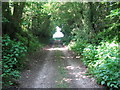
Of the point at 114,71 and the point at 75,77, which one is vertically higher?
the point at 114,71

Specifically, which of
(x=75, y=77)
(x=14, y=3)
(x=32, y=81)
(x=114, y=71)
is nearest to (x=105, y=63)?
(x=114, y=71)

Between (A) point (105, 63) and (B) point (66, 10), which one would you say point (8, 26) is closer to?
(A) point (105, 63)

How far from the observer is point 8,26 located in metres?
8.60

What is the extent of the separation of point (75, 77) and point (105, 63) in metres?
2.12

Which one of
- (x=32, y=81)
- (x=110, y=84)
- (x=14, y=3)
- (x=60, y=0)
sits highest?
(x=60, y=0)

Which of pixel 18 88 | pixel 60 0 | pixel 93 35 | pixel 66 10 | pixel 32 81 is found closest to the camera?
pixel 18 88

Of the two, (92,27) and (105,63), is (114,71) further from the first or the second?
(92,27)

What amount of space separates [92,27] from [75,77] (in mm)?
5484

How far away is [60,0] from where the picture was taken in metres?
14.1

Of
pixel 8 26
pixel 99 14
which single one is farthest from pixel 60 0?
pixel 8 26

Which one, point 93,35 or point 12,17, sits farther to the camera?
point 93,35

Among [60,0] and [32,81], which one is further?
[60,0]

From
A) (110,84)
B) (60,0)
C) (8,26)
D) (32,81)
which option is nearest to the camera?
(110,84)

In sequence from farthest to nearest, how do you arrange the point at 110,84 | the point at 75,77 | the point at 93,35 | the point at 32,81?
the point at 93,35 < the point at 75,77 < the point at 32,81 < the point at 110,84
